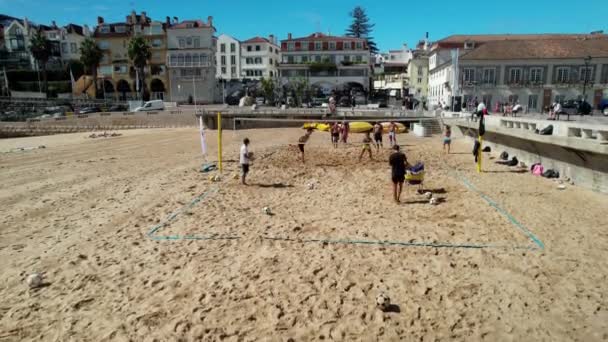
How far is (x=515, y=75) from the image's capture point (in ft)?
151

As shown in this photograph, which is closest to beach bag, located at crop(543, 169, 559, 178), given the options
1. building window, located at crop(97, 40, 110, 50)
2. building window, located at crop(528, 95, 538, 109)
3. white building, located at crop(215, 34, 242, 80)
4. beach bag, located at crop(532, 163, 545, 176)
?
beach bag, located at crop(532, 163, 545, 176)

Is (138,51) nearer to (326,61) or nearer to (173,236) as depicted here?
(326,61)

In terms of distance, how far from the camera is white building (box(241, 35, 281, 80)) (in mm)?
73625

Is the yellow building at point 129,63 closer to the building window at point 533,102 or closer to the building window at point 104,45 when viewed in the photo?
the building window at point 104,45

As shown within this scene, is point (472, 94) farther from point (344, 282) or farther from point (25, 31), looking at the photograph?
point (25, 31)

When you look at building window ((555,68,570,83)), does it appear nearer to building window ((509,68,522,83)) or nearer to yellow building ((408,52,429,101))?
building window ((509,68,522,83))

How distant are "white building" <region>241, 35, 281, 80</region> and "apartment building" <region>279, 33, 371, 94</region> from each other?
9.42 meters

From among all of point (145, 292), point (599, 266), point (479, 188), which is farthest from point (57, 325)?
point (479, 188)

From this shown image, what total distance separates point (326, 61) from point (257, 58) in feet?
56.3

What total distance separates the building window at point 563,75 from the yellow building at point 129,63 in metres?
55.1

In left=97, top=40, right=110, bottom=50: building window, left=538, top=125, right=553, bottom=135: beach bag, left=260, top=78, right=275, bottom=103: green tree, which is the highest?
left=97, top=40, right=110, bottom=50: building window

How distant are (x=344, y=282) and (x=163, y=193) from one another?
7.93m

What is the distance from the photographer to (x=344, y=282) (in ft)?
21.8

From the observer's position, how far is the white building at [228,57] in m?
76.3
